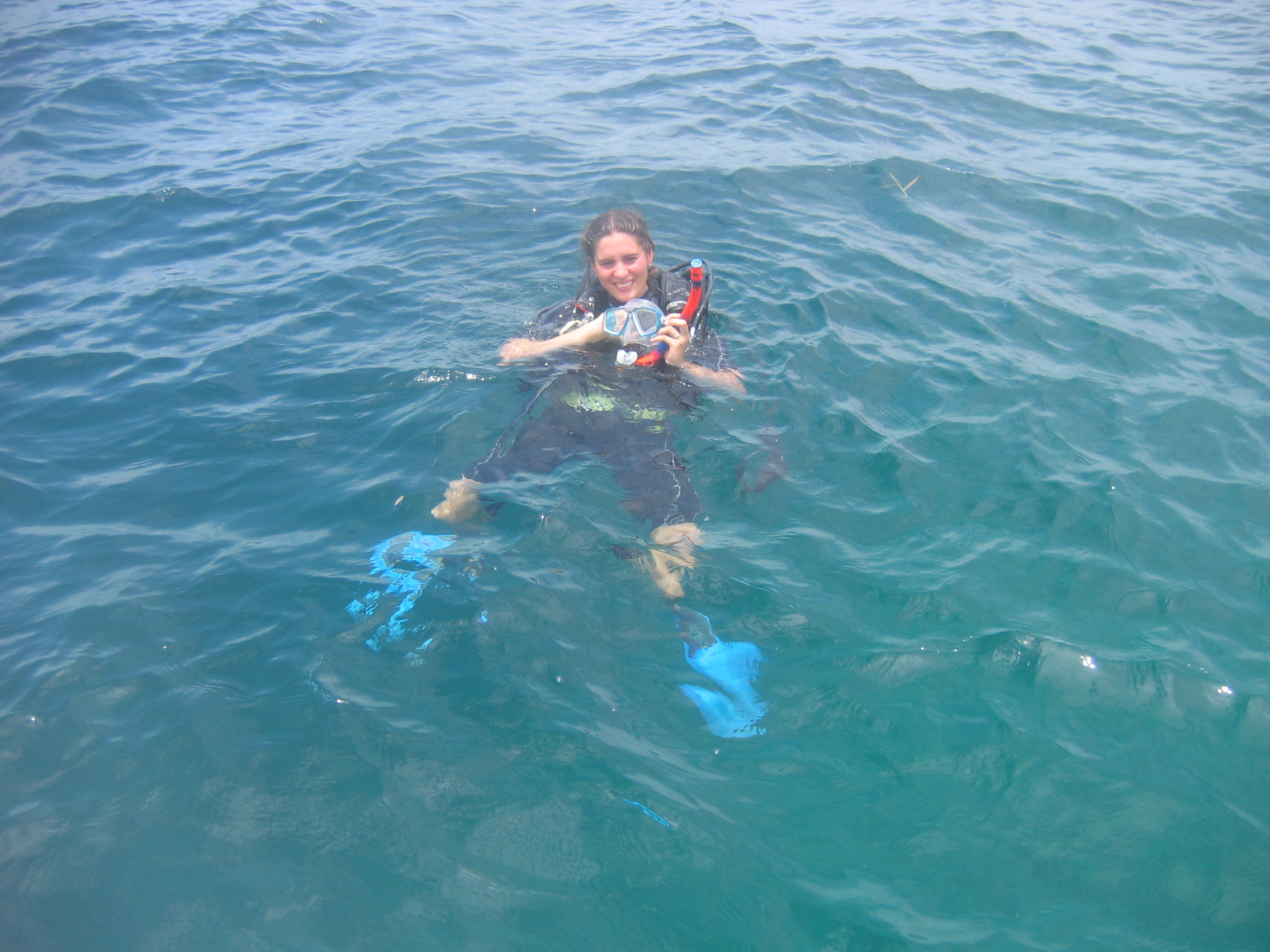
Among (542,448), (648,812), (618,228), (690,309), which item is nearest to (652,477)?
(542,448)

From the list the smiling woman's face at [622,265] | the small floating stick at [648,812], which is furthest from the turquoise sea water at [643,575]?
the smiling woman's face at [622,265]

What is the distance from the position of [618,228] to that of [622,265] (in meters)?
0.22

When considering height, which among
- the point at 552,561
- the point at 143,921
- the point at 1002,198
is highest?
the point at 1002,198

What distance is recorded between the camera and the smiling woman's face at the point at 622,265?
468 centimetres

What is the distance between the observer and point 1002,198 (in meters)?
7.50

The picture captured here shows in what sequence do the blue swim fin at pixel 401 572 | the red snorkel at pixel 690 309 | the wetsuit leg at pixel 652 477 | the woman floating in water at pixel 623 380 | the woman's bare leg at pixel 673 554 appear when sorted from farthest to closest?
the red snorkel at pixel 690 309 → the woman floating in water at pixel 623 380 → the wetsuit leg at pixel 652 477 → the woman's bare leg at pixel 673 554 → the blue swim fin at pixel 401 572

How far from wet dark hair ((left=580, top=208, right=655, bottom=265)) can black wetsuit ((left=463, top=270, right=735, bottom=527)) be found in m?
0.29

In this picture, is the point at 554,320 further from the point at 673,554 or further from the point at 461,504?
the point at 673,554

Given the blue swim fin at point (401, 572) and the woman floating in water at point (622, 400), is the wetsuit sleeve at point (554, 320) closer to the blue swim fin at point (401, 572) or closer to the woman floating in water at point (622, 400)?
the woman floating in water at point (622, 400)

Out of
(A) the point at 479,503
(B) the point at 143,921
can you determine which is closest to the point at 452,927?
(B) the point at 143,921

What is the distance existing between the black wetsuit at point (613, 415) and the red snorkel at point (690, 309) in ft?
0.43

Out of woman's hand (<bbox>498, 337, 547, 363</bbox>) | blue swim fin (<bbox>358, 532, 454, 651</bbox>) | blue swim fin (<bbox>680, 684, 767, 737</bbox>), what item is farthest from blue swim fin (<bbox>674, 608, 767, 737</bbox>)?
woman's hand (<bbox>498, 337, 547, 363</bbox>)

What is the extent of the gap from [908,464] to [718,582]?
4.85 ft

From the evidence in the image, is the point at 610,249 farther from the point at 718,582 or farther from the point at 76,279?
the point at 76,279
